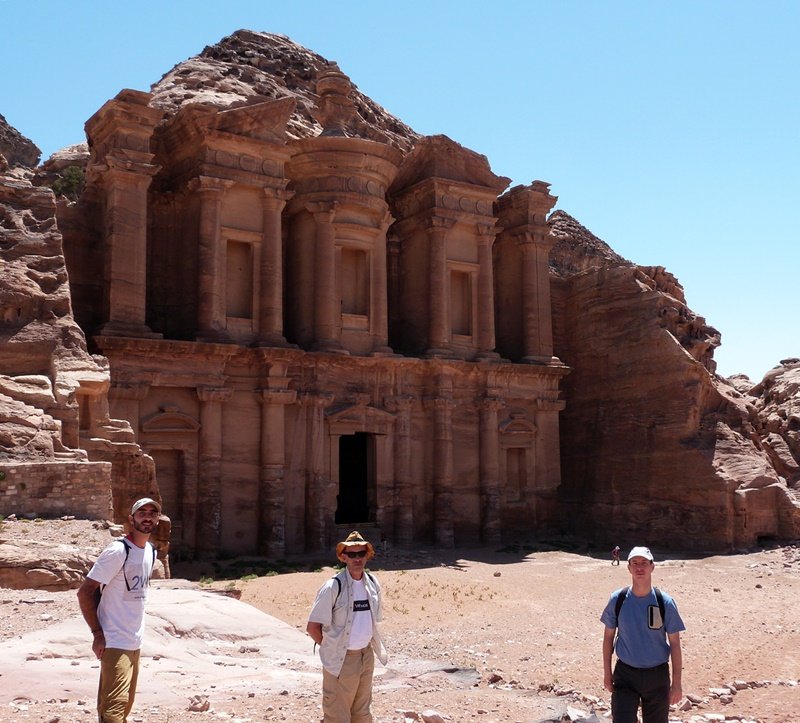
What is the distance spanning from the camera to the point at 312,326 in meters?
26.2

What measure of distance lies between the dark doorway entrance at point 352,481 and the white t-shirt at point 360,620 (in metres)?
21.8

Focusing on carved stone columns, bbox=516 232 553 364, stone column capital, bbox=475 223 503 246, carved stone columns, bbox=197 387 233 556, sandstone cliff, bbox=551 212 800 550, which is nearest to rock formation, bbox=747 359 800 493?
sandstone cliff, bbox=551 212 800 550

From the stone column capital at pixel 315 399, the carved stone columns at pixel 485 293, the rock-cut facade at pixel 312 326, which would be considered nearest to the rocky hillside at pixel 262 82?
the rock-cut facade at pixel 312 326

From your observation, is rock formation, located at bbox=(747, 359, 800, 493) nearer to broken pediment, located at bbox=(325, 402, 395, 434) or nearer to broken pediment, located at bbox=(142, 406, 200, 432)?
broken pediment, located at bbox=(325, 402, 395, 434)

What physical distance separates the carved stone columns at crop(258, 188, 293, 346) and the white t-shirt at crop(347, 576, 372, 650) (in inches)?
718

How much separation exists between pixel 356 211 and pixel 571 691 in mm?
19039

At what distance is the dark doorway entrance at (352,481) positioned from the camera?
96.2ft

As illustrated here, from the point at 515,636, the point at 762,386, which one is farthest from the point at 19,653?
the point at 762,386

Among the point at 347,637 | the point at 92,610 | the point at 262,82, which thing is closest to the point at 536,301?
the point at 262,82

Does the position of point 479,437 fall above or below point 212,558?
above

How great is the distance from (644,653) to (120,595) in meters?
3.91

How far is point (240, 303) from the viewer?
997 inches

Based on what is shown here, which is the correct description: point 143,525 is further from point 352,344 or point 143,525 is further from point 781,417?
point 781,417

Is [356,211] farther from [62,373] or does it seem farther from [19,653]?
[19,653]
